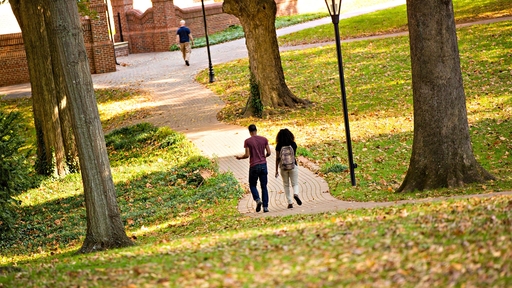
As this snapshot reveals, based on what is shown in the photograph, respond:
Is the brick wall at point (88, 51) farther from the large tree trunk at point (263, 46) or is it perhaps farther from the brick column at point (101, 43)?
the large tree trunk at point (263, 46)

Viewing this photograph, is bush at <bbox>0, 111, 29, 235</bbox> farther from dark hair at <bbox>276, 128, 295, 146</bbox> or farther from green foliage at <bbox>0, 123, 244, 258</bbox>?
dark hair at <bbox>276, 128, 295, 146</bbox>

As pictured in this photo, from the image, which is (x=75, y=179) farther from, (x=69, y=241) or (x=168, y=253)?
(x=168, y=253)

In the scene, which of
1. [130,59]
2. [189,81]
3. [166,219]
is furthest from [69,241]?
[130,59]

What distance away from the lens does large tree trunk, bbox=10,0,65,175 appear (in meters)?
21.7

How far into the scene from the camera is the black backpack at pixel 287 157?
14.3 m

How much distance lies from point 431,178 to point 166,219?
17.7 ft

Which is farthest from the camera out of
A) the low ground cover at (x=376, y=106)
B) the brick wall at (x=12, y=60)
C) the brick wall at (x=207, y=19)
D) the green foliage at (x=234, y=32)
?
the brick wall at (x=207, y=19)

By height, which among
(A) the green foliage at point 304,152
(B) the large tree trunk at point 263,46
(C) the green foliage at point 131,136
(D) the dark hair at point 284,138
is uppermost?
(B) the large tree trunk at point 263,46

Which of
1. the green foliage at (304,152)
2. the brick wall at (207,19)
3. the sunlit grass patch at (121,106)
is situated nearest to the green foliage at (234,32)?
the brick wall at (207,19)

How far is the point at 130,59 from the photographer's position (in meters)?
44.0

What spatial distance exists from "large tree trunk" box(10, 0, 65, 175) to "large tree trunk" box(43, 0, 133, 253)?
10.1m

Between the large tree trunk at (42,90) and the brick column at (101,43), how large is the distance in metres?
15.4

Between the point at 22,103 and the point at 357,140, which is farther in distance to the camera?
the point at 22,103

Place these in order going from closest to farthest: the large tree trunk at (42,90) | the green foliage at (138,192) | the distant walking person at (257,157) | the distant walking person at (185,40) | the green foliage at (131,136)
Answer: the distant walking person at (257,157), the green foliage at (138,192), the large tree trunk at (42,90), the green foliage at (131,136), the distant walking person at (185,40)
